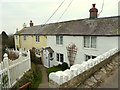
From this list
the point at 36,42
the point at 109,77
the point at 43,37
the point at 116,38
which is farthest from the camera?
the point at 36,42

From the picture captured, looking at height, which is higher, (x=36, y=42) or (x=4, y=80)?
(x=36, y=42)

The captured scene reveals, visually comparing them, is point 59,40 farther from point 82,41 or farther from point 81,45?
point 82,41

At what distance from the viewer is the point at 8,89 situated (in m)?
5.58

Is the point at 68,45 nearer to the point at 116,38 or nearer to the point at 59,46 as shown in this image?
the point at 59,46

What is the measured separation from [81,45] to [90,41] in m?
1.14

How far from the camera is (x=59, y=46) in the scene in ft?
40.2

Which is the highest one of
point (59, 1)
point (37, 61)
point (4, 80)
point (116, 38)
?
point (59, 1)

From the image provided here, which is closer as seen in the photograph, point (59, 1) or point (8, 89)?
point (8, 89)

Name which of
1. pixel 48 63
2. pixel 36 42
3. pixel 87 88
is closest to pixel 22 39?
pixel 36 42

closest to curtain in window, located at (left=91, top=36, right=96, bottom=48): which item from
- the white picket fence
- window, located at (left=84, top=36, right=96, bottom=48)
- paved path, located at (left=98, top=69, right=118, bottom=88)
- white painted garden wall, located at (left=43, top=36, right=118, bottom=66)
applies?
window, located at (left=84, top=36, right=96, bottom=48)

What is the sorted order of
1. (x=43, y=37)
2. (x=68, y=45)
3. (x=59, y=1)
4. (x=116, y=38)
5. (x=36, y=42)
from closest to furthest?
(x=116, y=38)
(x=59, y=1)
(x=68, y=45)
(x=43, y=37)
(x=36, y=42)

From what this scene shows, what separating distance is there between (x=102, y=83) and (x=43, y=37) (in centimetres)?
1278

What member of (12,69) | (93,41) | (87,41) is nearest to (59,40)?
(87,41)

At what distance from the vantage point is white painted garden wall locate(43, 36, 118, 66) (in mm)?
7998
